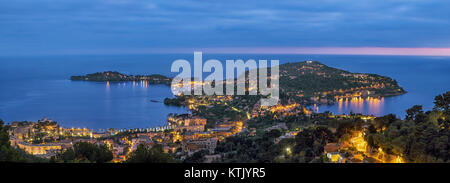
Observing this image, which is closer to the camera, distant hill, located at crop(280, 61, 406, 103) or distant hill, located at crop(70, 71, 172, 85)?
distant hill, located at crop(280, 61, 406, 103)

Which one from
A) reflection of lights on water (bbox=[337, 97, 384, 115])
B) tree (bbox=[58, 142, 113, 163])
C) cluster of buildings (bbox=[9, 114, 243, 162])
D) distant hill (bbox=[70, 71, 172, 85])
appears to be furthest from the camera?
distant hill (bbox=[70, 71, 172, 85])

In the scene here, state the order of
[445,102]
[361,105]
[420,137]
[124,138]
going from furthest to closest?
[361,105] → [124,138] → [445,102] → [420,137]

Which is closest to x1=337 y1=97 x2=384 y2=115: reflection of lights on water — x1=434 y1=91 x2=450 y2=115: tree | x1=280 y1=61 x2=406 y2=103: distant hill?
x1=280 y1=61 x2=406 y2=103: distant hill

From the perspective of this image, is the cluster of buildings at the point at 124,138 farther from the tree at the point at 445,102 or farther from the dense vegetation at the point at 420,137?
the tree at the point at 445,102

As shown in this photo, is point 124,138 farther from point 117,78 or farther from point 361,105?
point 117,78

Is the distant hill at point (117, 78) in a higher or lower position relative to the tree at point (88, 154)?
higher

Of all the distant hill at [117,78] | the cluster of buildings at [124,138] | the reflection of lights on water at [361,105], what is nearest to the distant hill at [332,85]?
the reflection of lights on water at [361,105]

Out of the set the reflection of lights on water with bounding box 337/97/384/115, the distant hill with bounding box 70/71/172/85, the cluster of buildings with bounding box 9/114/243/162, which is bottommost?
the cluster of buildings with bounding box 9/114/243/162

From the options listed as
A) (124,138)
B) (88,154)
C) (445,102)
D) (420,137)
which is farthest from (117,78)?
(420,137)

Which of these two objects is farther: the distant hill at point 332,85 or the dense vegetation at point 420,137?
the distant hill at point 332,85

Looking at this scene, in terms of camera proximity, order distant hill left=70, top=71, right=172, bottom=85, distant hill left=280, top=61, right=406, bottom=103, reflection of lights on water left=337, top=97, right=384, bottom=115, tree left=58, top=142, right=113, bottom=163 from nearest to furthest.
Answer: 1. tree left=58, top=142, right=113, bottom=163
2. reflection of lights on water left=337, top=97, right=384, bottom=115
3. distant hill left=280, top=61, right=406, bottom=103
4. distant hill left=70, top=71, right=172, bottom=85

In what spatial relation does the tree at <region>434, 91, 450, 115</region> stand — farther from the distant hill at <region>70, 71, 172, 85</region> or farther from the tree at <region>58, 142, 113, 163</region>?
the distant hill at <region>70, 71, 172, 85</region>
